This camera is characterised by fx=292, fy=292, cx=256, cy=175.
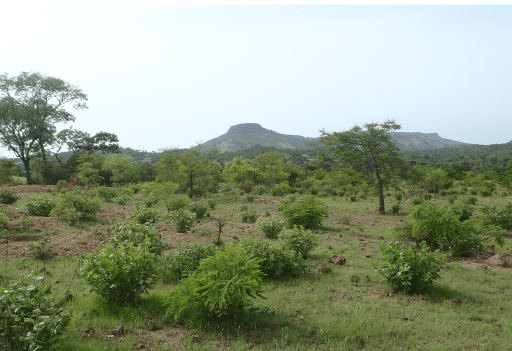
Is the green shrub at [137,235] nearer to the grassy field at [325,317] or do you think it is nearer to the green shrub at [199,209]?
the grassy field at [325,317]

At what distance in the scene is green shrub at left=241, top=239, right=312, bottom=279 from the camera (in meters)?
7.36

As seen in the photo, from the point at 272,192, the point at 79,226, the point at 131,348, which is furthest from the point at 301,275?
the point at 272,192

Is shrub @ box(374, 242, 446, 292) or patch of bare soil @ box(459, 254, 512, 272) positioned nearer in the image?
shrub @ box(374, 242, 446, 292)

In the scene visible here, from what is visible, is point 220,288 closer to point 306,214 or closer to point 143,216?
point 143,216

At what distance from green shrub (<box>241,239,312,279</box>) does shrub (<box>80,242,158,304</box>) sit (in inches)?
108

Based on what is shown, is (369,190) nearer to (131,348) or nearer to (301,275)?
(301,275)

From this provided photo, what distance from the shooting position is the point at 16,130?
38.9 metres

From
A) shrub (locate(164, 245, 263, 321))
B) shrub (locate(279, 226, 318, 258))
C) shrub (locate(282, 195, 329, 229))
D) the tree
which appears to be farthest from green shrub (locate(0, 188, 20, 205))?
the tree

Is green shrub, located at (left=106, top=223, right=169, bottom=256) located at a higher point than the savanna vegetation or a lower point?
higher

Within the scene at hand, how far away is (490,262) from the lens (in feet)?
28.9

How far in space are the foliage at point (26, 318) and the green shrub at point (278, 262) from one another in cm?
434

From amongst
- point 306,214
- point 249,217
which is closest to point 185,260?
point 306,214

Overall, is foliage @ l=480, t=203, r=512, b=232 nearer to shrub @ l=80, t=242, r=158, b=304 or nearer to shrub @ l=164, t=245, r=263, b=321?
shrub @ l=164, t=245, r=263, b=321

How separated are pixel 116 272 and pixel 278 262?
384cm
